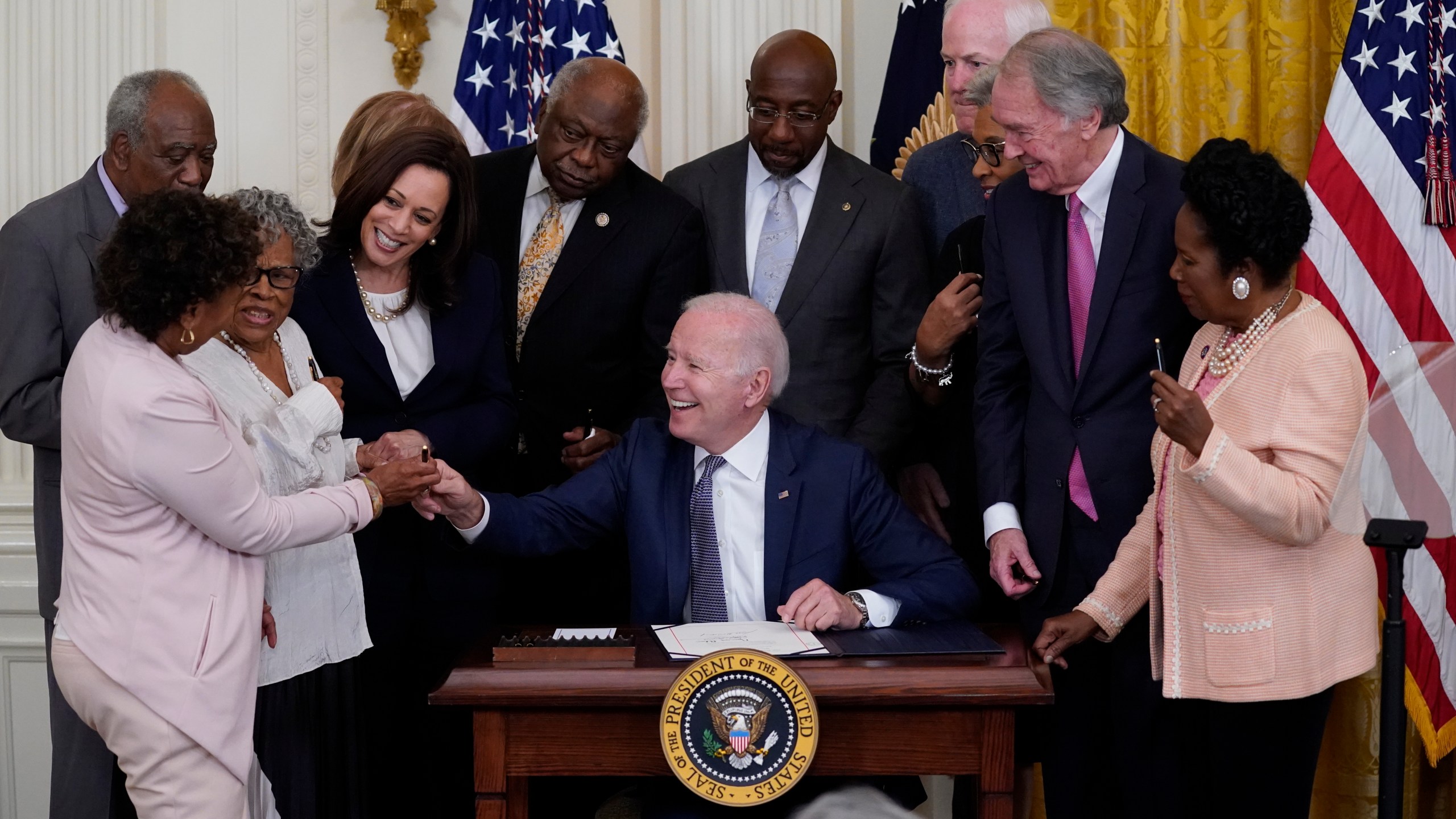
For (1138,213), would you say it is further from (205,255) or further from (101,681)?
(101,681)

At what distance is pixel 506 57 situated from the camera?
491cm

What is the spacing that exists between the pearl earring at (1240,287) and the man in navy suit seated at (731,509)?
2.99ft

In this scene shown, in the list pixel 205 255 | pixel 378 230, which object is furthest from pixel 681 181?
pixel 205 255

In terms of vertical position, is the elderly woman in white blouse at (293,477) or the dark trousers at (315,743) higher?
the elderly woman in white blouse at (293,477)

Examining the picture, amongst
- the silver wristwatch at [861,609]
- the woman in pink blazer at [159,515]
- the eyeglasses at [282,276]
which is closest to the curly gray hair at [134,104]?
the eyeglasses at [282,276]

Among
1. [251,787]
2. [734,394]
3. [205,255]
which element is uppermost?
[205,255]

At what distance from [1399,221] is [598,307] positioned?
2.44m

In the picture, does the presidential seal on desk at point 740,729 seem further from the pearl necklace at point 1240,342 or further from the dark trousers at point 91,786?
the dark trousers at point 91,786

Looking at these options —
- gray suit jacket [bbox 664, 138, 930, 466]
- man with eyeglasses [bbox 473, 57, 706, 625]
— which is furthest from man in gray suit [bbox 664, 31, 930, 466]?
man with eyeglasses [bbox 473, 57, 706, 625]

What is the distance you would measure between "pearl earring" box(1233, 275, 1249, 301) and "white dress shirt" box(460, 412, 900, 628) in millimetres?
1075

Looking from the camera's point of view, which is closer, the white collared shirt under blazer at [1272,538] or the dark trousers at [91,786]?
the white collared shirt under blazer at [1272,538]

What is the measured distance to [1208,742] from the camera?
123 inches

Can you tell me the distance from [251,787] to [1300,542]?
2.25m

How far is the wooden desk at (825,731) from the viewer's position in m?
2.76
